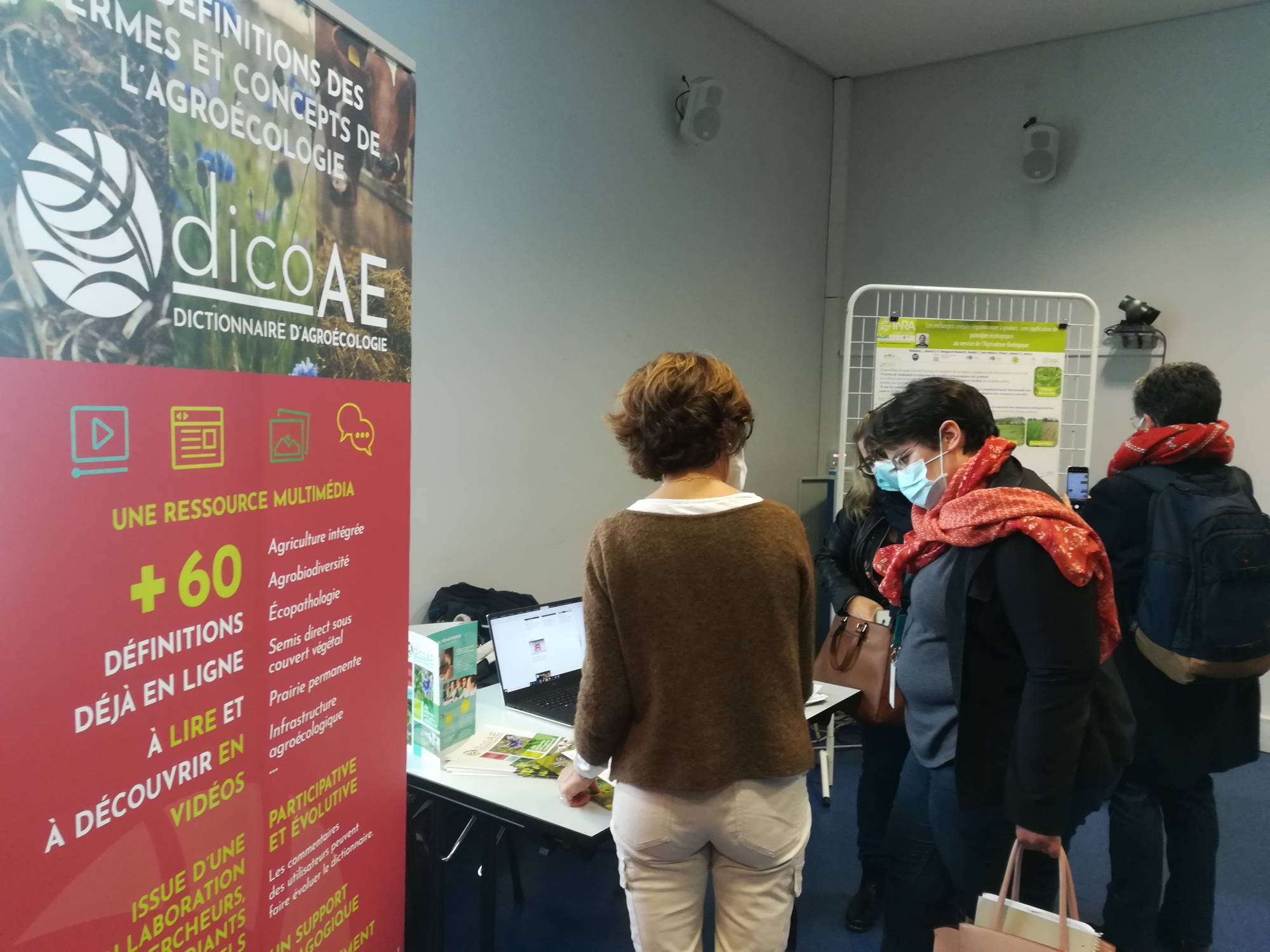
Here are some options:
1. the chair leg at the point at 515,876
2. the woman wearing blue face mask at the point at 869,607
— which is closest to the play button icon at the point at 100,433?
the woman wearing blue face mask at the point at 869,607

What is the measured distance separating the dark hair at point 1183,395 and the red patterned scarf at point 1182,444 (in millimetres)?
21

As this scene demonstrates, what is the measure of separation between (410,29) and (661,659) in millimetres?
1967

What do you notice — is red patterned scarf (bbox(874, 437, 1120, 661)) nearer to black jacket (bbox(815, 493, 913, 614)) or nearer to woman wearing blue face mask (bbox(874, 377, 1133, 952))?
woman wearing blue face mask (bbox(874, 377, 1133, 952))

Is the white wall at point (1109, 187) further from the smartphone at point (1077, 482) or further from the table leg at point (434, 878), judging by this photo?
the table leg at point (434, 878)

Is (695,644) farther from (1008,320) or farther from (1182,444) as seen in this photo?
(1008,320)

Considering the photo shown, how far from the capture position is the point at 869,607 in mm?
2340

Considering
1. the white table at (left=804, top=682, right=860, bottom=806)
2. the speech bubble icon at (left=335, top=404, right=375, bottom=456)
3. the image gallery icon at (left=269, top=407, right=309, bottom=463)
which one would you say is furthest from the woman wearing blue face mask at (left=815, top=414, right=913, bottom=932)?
the image gallery icon at (left=269, top=407, right=309, bottom=463)

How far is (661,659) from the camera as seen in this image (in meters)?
1.22

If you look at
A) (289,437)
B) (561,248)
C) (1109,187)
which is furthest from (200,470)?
(1109,187)

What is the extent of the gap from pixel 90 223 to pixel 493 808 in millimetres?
1203

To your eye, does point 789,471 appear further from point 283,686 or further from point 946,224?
point 283,686

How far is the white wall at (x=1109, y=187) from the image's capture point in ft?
11.7

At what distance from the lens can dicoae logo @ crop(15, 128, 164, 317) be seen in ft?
2.39

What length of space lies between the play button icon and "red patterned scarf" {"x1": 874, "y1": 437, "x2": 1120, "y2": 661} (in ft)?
3.72
